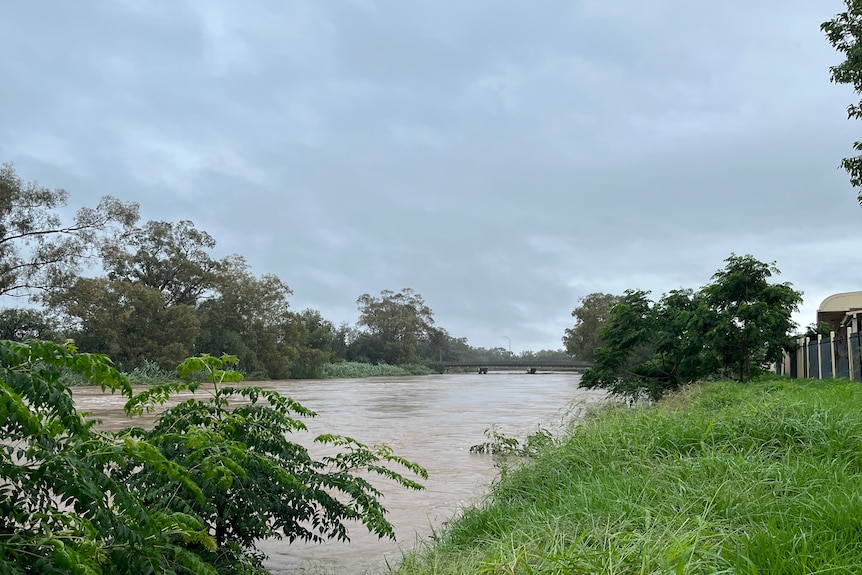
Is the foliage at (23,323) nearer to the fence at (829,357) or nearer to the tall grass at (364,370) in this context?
the tall grass at (364,370)

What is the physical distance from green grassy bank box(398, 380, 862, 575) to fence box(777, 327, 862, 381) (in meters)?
11.3

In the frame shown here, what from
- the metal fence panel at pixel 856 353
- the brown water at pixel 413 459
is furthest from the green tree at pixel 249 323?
the metal fence panel at pixel 856 353

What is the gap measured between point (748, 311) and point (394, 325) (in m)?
86.2

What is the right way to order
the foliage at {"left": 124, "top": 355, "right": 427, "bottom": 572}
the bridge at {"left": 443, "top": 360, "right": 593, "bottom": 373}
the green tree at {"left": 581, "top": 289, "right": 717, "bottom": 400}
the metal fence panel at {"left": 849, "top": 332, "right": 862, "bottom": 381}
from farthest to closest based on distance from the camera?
the bridge at {"left": 443, "top": 360, "right": 593, "bottom": 373} → the green tree at {"left": 581, "top": 289, "right": 717, "bottom": 400} → the metal fence panel at {"left": 849, "top": 332, "right": 862, "bottom": 381} → the foliage at {"left": 124, "top": 355, "right": 427, "bottom": 572}

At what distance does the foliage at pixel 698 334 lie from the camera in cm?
1772

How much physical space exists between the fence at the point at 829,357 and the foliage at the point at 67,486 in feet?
56.1

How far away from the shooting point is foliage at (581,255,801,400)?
58.1 ft

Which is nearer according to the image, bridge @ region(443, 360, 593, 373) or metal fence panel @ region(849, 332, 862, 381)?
metal fence panel @ region(849, 332, 862, 381)

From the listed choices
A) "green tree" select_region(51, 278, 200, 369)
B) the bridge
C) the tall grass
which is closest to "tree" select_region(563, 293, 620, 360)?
the bridge

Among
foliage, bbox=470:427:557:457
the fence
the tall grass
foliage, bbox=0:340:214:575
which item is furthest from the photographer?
the tall grass

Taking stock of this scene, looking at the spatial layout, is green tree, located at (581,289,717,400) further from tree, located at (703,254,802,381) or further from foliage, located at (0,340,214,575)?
foliage, located at (0,340,214,575)

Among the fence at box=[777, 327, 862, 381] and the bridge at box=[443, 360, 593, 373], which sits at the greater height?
the fence at box=[777, 327, 862, 381]

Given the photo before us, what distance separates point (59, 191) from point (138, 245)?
12448 mm

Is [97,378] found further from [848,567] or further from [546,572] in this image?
[848,567]
